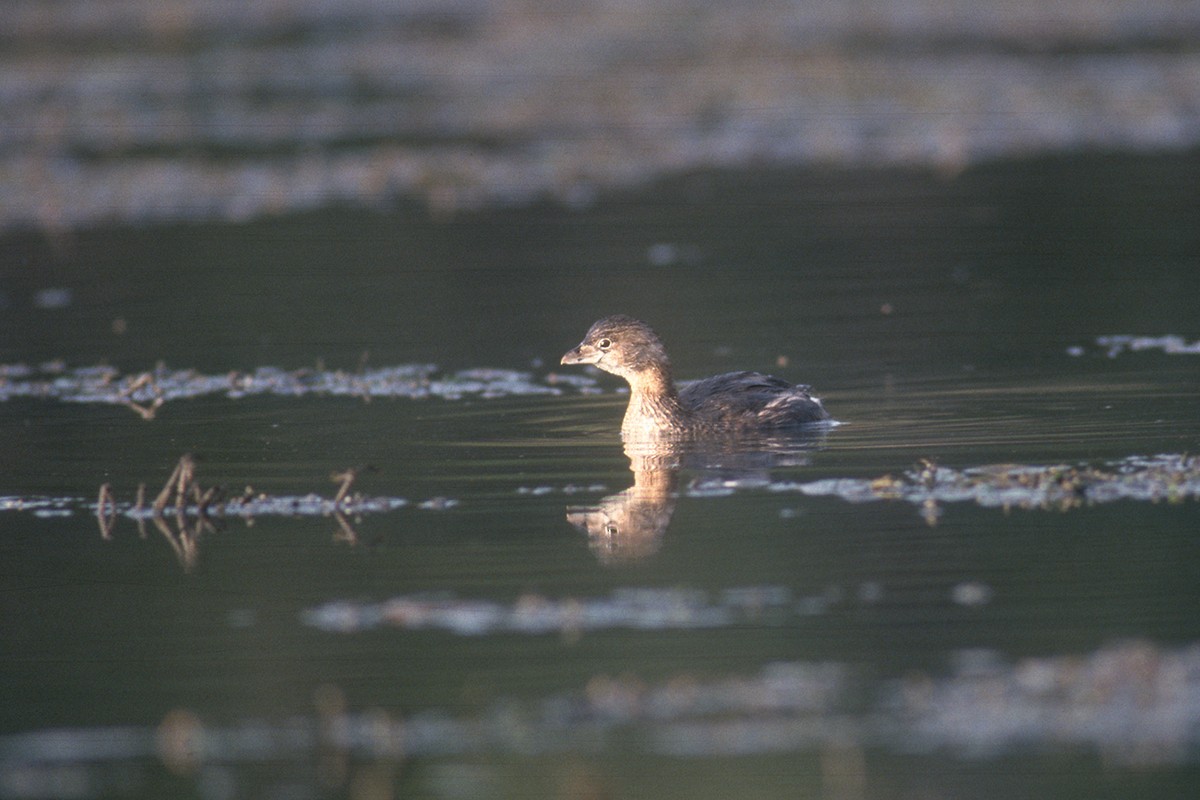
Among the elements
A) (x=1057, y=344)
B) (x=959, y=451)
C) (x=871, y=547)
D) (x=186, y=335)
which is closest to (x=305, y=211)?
(x=186, y=335)

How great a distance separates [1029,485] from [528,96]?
1053 inches

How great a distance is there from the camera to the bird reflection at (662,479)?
31.2ft

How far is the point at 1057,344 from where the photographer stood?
591 inches

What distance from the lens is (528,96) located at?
118 feet

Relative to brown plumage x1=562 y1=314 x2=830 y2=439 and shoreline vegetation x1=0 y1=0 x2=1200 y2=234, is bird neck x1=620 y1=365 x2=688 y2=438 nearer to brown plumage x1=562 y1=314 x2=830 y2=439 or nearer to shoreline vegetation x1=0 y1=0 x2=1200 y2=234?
brown plumage x1=562 y1=314 x2=830 y2=439

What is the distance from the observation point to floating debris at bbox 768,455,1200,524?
9.76 metres

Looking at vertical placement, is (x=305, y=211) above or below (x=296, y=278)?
above

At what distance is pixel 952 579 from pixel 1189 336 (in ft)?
23.7

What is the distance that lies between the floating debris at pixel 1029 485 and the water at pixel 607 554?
0.10 feet

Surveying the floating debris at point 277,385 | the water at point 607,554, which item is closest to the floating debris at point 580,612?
the water at point 607,554

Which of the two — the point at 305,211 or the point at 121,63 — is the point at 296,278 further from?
the point at 121,63

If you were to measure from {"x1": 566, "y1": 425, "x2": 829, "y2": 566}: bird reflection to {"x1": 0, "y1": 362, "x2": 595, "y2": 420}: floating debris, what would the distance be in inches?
89.6

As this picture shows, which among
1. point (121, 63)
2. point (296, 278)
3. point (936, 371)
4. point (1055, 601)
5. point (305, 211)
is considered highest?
point (121, 63)

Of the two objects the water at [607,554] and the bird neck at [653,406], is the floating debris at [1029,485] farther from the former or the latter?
the bird neck at [653,406]
